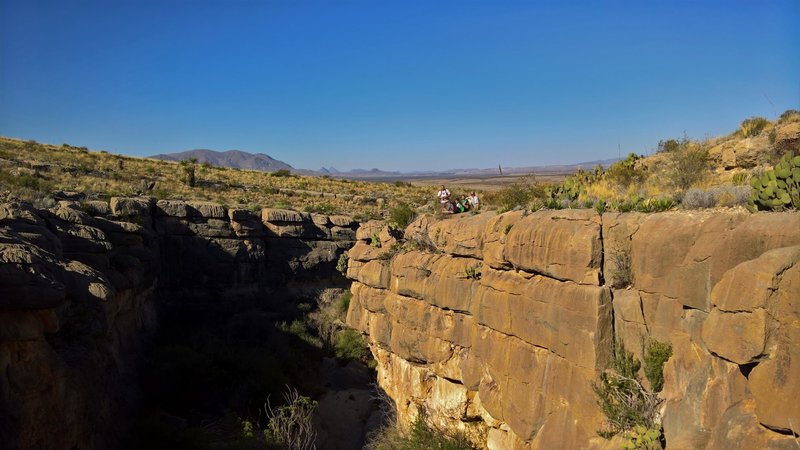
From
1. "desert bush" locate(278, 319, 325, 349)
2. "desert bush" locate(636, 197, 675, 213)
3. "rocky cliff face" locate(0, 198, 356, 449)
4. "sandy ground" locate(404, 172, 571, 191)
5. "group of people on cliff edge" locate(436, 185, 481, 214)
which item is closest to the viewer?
"rocky cliff face" locate(0, 198, 356, 449)

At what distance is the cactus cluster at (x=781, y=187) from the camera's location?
7887 millimetres

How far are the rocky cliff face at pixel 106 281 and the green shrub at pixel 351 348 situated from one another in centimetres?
581

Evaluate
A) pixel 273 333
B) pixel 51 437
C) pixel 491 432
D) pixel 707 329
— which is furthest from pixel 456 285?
pixel 273 333

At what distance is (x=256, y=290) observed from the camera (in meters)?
31.8

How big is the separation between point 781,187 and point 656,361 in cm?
322

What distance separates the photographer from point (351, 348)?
89.9 ft

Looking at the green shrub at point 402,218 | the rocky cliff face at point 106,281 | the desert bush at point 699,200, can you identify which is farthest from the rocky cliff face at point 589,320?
the rocky cliff face at point 106,281

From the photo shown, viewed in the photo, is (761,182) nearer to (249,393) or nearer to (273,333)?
(249,393)

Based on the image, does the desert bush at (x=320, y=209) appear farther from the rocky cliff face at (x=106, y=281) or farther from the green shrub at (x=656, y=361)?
the green shrub at (x=656, y=361)

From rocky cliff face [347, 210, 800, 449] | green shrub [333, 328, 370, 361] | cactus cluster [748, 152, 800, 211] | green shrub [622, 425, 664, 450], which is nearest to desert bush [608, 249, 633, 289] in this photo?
rocky cliff face [347, 210, 800, 449]

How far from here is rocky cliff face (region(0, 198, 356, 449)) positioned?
9.84m

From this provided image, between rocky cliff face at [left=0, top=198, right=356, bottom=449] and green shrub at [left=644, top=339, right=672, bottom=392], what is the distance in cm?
1038

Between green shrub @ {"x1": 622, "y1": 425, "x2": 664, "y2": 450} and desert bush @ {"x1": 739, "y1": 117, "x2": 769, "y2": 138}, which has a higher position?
desert bush @ {"x1": 739, "y1": 117, "x2": 769, "y2": 138}

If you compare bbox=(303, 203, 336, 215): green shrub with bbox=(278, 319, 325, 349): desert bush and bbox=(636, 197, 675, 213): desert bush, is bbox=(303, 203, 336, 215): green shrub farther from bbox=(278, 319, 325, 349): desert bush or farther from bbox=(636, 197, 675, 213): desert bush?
bbox=(636, 197, 675, 213): desert bush
